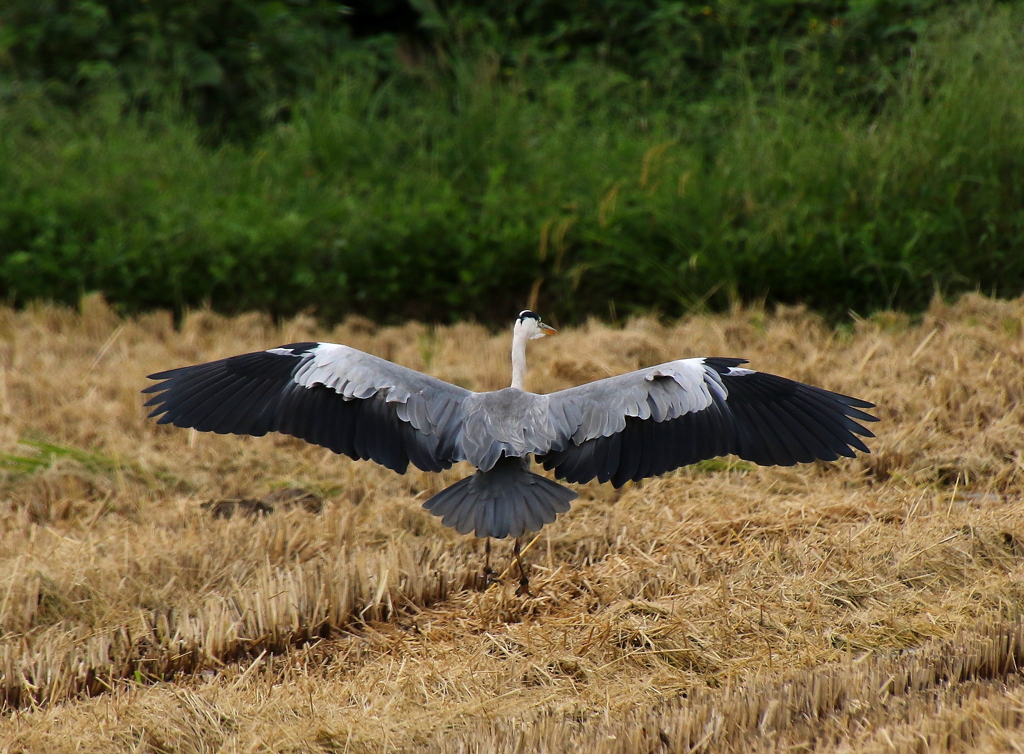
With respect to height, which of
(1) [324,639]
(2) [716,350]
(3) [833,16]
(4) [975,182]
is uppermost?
(3) [833,16]

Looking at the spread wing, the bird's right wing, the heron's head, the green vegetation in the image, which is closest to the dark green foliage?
the green vegetation

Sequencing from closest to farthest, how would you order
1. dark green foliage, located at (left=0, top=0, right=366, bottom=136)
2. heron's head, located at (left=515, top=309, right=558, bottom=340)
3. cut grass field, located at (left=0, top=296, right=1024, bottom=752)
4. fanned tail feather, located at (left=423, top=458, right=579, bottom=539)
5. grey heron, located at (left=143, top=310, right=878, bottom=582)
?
cut grass field, located at (left=0, top=296, right=1024, bottom=752) → fanned tail feather, located at (left=423, top=458, right=579, bottom=539) → grey heron, located at (left=143, top=310, right=878, bottom=582) → heron's head, located at (left=515, top=309, right=558, bottom=340) → dark green foliage, located at (left=0, top=0, right=366, bottom=136)

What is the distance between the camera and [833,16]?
30.2ft

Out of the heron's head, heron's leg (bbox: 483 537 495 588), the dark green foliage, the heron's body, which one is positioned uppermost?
the dark green foliage

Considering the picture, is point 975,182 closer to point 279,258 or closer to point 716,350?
point 716,350

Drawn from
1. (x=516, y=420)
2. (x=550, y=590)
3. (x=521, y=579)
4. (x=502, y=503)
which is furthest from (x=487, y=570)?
(x=516, y=420)

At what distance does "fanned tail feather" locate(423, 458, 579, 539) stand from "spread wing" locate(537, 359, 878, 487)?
0.15 meters

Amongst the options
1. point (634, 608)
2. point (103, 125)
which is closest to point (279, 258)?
point (103, 125)

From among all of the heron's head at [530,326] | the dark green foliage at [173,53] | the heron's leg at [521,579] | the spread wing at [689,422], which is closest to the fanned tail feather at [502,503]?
the spread wing at [689,422]

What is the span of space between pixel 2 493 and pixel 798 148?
19.2 ft

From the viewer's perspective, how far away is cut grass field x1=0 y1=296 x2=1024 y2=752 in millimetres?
3197

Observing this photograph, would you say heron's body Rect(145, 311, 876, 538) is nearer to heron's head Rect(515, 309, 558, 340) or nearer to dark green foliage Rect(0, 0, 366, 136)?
heron's head Rect(515, 309, 558, 340)

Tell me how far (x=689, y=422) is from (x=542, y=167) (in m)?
4.57

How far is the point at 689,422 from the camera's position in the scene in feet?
13.7
